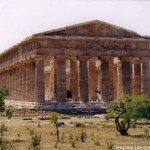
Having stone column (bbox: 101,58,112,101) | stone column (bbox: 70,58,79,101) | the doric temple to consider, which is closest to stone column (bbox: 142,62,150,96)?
the doric temple

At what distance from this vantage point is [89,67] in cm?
6009

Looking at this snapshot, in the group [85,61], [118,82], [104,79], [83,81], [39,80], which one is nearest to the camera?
[39,80]

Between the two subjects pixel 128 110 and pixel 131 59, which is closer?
pixel 128 110

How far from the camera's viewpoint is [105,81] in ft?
185

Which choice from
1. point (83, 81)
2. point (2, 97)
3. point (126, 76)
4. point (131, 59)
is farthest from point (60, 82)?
point (2, 97)

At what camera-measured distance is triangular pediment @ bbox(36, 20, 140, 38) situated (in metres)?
54.4

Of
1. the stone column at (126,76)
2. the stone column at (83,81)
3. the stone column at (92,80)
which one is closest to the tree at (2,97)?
the stone column at (83,81)

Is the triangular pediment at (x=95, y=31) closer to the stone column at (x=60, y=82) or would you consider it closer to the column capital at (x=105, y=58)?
the column capital at (x=105, y=58)

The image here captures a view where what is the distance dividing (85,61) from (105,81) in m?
3.77

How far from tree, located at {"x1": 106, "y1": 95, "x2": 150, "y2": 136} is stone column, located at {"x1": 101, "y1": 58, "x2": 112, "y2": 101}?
Result: 2391 centimetres

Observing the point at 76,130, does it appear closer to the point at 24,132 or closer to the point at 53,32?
the point at 24,132

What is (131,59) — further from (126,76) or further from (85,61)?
(85,61)

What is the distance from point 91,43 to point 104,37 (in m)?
1.86

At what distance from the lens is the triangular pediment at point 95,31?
54.4 metres
